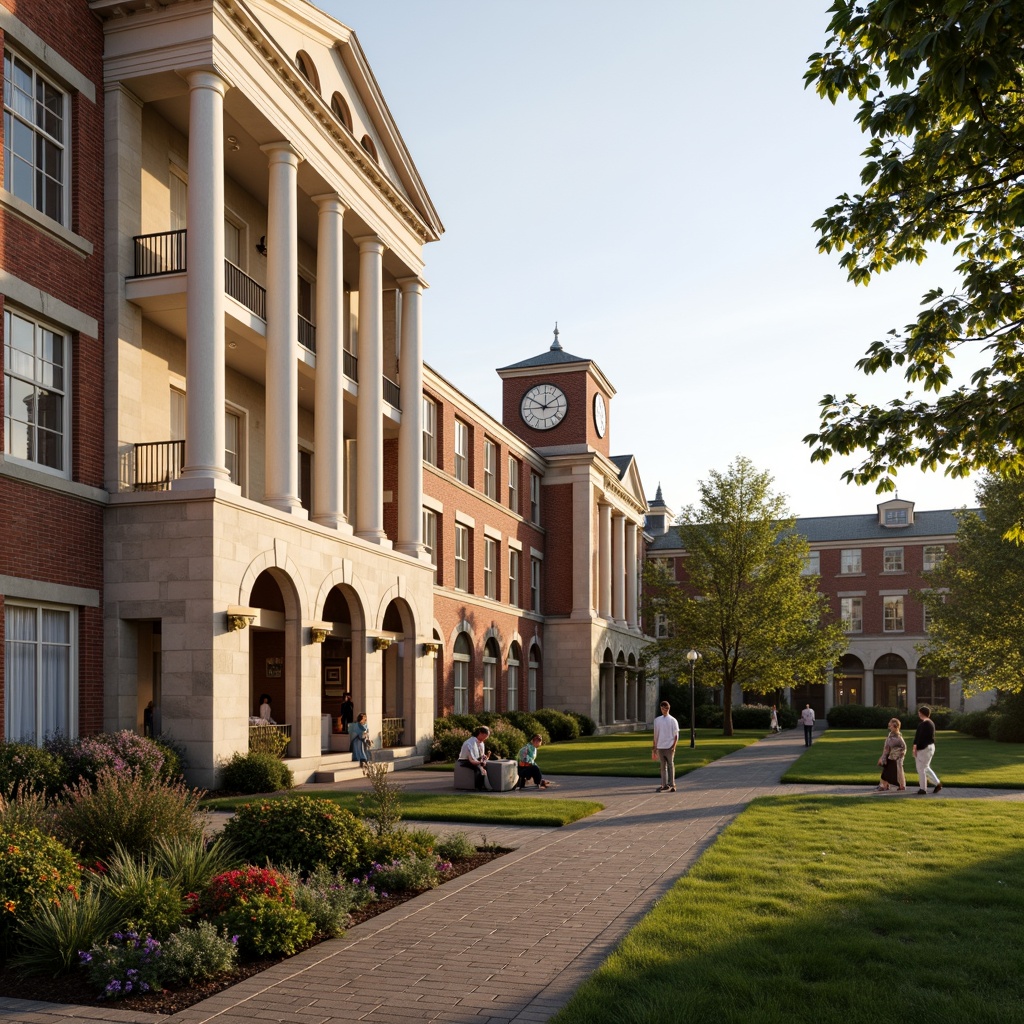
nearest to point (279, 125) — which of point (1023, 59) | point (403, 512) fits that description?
point (403, 512)

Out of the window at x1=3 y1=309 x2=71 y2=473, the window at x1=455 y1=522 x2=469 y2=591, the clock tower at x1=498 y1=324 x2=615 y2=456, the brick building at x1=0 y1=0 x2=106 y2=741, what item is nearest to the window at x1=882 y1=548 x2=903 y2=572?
the clock tower at x1=498 y1=324 x2=615 y2=456

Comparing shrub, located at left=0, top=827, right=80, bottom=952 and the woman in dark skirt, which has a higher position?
shrub, located at left=0, top=827, right=80, bottom=952

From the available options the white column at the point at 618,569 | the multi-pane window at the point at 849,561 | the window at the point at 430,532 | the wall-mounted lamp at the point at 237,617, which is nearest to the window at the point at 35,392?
the wall-mounted lamp at the point at 237,617

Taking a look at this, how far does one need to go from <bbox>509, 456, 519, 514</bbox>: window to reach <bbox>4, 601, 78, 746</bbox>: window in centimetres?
2894

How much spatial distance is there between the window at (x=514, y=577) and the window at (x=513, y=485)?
1.90 meters

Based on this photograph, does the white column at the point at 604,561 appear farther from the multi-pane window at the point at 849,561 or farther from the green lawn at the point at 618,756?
the multi-pane window at the point at 849,561

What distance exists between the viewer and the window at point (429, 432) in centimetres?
3772

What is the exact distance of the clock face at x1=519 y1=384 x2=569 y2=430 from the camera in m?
52.4

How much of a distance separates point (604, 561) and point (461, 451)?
15.6 m

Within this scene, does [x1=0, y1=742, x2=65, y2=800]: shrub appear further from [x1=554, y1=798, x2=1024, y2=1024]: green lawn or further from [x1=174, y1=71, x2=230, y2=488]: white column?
[x1=554, y1=798, x2=1024, y2=1024]: green lawn

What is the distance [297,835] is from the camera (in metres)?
11.1

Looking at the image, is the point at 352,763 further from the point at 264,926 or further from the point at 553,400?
the point at 553,400

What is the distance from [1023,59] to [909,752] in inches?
1111

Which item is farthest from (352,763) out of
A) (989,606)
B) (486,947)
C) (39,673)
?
(989,606)
